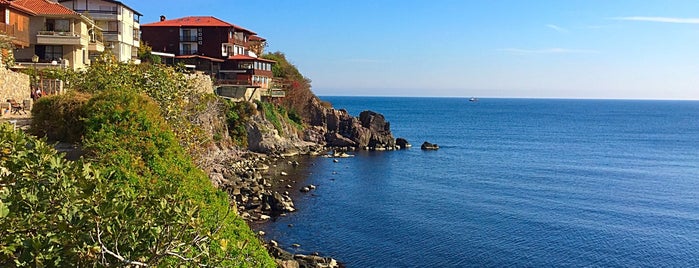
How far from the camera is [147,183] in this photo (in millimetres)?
16000

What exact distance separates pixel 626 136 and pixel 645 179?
6435cm

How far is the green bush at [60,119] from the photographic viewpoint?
19953 millimetres

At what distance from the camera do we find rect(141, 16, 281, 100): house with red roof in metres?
75.4

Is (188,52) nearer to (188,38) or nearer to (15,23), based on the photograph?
(188,38)

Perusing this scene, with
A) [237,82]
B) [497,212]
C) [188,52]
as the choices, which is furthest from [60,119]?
[188,52]

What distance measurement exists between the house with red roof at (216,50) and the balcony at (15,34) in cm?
2921

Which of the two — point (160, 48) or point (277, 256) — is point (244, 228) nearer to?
point (277, 256)

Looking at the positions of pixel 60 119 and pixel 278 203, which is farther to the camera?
pixel 278 203

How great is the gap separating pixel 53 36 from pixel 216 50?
32.8m

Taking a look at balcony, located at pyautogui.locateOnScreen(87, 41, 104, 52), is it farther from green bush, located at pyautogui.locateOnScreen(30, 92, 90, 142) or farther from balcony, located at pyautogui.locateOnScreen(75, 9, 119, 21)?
green bush, located at pyautogui.locateOnScreen(30, 92, 90, 142)

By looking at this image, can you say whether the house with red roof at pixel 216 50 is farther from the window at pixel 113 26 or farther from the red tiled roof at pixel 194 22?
the window at pixel 113 26

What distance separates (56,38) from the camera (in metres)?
48.3

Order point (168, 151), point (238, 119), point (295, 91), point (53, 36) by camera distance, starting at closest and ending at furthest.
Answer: point (168, 151)
point (53, 36)
point (238, 119)
point (295, 91)

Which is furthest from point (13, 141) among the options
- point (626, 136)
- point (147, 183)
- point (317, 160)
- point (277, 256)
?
point (626, 136)
